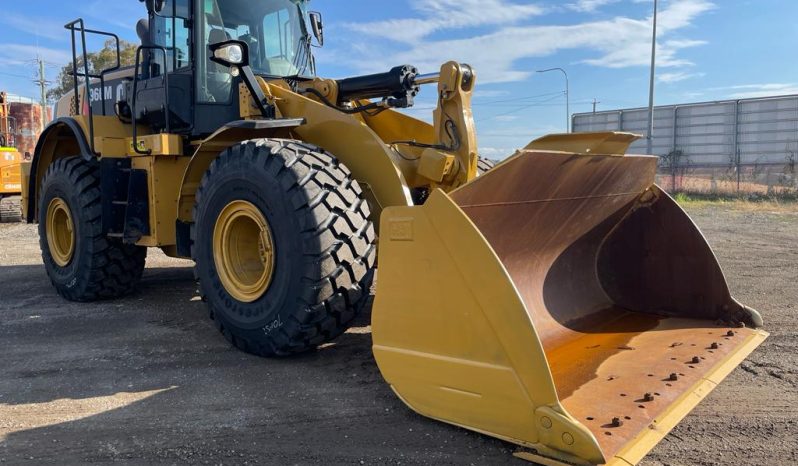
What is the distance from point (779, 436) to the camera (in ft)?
10.1

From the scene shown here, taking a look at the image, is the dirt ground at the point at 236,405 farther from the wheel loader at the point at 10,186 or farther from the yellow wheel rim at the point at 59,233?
the wheel loader at the point at 10,186

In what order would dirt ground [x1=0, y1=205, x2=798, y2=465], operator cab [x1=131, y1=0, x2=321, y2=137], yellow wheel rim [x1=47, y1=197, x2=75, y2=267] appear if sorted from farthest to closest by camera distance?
yellow wheel rim [x1=47, y1=197, x2=75, y2=267] → operator cab [x1=131, y1=0, x2=321, y2=137] → dirt ground [x1=0, y1=205, x2=798, y2=465]

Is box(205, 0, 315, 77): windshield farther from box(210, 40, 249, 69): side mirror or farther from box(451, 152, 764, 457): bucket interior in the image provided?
box(451, 152, 764, 457): bucket interior

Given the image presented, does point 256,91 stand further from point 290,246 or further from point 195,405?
point 195,405

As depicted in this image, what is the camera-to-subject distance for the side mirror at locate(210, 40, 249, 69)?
4.75 metres

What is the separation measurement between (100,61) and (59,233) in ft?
87.3

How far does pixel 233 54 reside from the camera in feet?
15.9

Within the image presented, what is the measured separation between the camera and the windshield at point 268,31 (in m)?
Result: 5.28

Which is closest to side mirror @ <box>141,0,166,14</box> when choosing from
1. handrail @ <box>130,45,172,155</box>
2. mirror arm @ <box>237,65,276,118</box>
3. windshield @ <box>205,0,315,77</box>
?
handrail @ <box>130,45,172,155</box>

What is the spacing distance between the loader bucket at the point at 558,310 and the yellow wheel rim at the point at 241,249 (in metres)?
1.32

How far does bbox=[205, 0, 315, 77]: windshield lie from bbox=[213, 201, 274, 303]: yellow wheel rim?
1.62 m

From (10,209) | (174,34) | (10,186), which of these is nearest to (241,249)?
(174,34)

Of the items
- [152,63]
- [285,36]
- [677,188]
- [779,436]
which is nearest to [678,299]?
[779,436]

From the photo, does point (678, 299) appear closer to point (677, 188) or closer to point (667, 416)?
point (667, 416)
